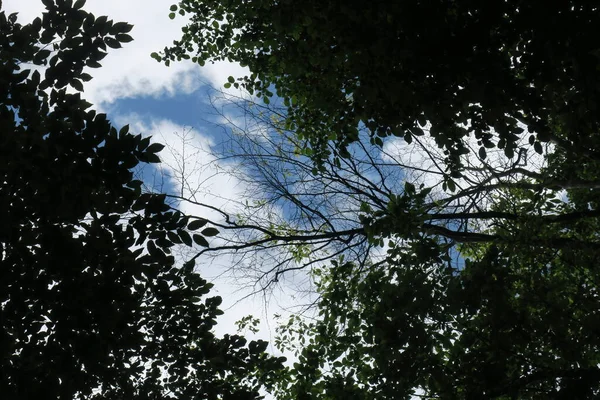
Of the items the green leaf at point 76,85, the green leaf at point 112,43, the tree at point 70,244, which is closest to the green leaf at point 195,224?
the tree at point 70,244

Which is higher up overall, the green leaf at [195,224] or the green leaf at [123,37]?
the green leaf at [123,37]

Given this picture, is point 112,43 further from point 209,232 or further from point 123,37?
point 209,232

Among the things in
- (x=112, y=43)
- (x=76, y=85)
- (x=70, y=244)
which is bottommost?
(x=70, y=244)

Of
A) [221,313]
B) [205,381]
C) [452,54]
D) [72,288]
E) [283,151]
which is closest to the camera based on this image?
[72,288]

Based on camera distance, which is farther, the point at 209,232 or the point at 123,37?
the point at 123,37

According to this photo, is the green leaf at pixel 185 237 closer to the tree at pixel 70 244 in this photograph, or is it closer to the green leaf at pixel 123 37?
the tree at pixel 70 244

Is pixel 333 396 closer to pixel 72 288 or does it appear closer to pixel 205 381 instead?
pixel 205 381

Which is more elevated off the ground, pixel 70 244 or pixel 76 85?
pixel 76 85

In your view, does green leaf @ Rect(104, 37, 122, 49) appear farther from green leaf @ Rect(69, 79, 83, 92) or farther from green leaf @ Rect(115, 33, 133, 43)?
green leaf @ Rect(69, 79, 83, 92)

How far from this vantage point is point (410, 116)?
4082 mm

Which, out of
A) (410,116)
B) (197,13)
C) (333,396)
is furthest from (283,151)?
(333,396)

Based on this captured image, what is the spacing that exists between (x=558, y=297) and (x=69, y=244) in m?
4.25

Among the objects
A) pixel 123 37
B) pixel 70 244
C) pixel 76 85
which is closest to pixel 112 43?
pixel 123 37

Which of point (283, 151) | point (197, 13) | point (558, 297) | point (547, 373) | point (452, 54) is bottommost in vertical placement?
point (547, 373)
